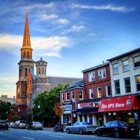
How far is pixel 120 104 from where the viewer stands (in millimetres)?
34094

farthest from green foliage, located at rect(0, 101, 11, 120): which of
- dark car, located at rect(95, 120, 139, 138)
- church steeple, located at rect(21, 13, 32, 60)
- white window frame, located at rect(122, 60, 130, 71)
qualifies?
dark car, located at rect(95, 120, 139, 138)

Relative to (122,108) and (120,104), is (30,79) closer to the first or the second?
(120,104)

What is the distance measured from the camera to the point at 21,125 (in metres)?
50.8

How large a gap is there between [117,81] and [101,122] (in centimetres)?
685

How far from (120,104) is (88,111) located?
6.91m

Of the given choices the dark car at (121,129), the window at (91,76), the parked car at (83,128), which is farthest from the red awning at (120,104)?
the dark car at (121,129)

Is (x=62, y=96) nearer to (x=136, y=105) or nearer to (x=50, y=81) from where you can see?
(x=136, y=105)

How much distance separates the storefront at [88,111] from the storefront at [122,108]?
175 cm

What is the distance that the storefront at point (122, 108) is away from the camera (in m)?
32.3

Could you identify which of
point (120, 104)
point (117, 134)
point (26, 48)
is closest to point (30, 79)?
point (26, 48)

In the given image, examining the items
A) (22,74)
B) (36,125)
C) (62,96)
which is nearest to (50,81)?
(22,74)

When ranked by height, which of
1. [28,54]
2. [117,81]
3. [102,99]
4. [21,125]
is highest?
[28,54]

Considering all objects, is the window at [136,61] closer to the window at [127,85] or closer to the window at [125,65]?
the window at [125,65]

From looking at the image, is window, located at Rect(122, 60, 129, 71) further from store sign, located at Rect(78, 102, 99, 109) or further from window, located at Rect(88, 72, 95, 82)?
window, located at Rect(88, 72, 95, 82)
